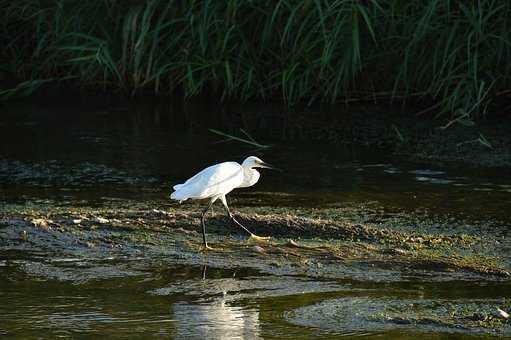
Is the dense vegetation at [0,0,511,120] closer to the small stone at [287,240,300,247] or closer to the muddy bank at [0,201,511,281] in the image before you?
the muddy bank at [0,201,511,281]

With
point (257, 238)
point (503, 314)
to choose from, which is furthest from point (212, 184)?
point (503, 314)

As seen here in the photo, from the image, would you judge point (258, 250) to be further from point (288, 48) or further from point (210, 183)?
point (288, 48)

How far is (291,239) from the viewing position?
19.3 feet

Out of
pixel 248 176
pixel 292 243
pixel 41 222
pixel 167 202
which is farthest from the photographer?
pixel 167 202

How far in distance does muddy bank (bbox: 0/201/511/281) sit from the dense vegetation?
2557 millimetres

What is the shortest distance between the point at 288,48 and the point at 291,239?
372cm

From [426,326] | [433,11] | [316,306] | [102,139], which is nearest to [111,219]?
[316,306]

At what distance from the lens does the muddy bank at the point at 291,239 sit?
5.27 metres

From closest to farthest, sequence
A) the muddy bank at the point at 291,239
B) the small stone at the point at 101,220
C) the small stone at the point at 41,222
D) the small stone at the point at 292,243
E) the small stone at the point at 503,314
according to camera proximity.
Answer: the small stone at the point at 503,314
the muddy bank at the point at 291,239
the small stone at the point at 292,243
the small stone at the point at 41,222
the small stone at the point at 101,220

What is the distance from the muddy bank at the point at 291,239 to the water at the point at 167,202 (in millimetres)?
142

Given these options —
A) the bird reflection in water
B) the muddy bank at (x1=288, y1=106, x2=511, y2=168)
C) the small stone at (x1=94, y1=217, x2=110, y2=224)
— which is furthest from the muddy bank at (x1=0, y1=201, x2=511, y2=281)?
the muddy bank at (x1=288, y1=106, x2=511, y2=168)

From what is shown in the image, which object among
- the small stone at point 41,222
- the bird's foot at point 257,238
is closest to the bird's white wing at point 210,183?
the bird's foot at point 257,238

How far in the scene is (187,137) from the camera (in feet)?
29.8

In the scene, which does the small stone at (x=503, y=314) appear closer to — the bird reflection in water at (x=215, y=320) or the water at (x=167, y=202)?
the water at (x=167, y=202)
